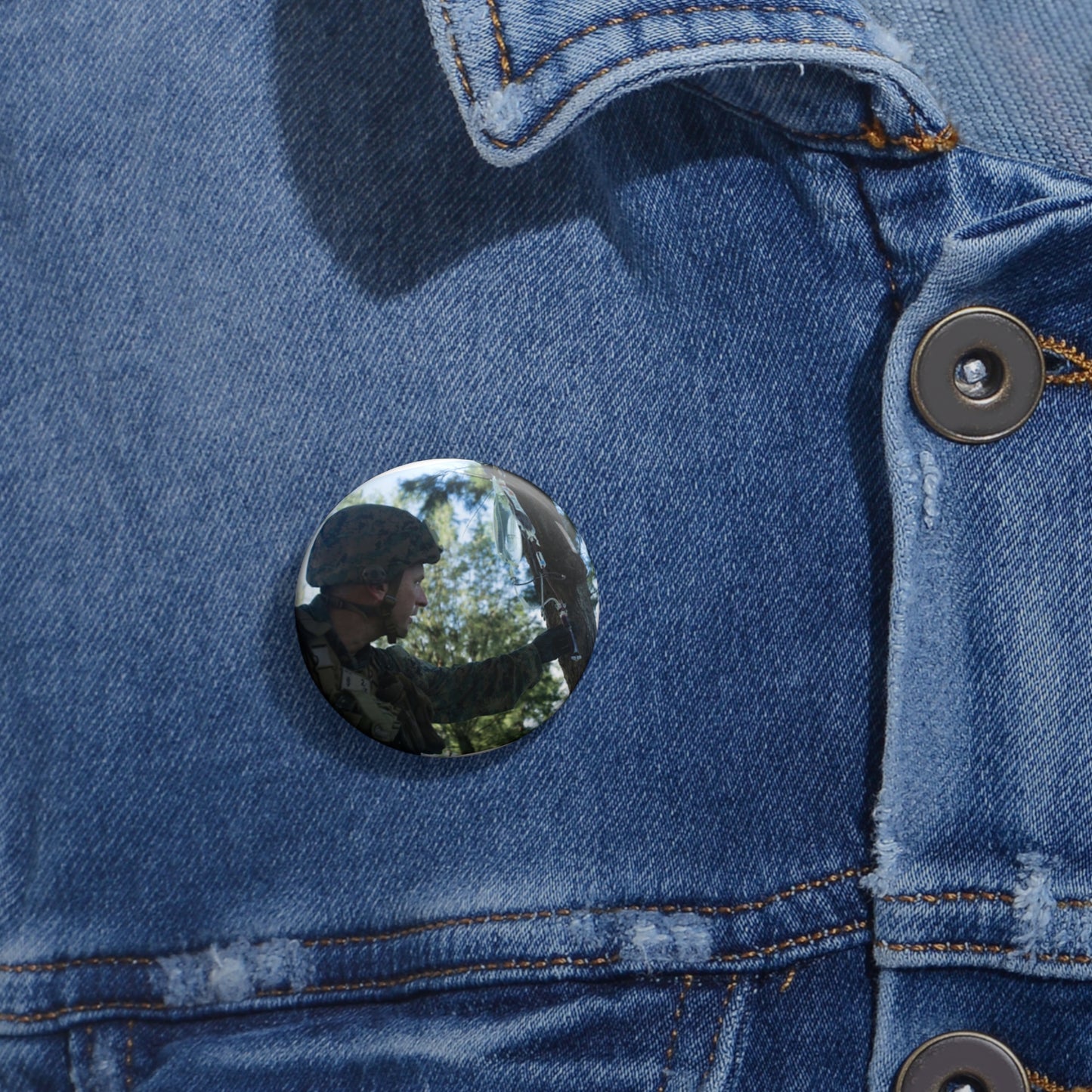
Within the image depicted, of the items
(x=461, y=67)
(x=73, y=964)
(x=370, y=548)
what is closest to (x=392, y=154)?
(x=461, y=67)

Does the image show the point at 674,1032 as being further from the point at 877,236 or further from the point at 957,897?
the point at 877,236

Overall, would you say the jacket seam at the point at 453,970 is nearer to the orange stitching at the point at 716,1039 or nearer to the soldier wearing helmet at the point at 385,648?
the orange stitching at the point at 716,1039

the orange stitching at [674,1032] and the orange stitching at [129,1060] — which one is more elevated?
the orange stitching at [674,1032]

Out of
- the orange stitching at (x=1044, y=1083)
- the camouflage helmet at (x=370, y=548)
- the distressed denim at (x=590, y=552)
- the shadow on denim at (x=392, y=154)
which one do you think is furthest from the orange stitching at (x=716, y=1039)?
the shadow on denim at (x=392, y=154)

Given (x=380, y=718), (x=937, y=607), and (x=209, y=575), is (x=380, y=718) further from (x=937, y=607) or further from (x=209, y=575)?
(x=937, y=607)

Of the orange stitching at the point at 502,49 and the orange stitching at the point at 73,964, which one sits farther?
the orange stitching at the point at 73,964

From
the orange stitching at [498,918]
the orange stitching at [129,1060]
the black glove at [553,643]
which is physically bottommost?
the orange stitching at [129,1060]
